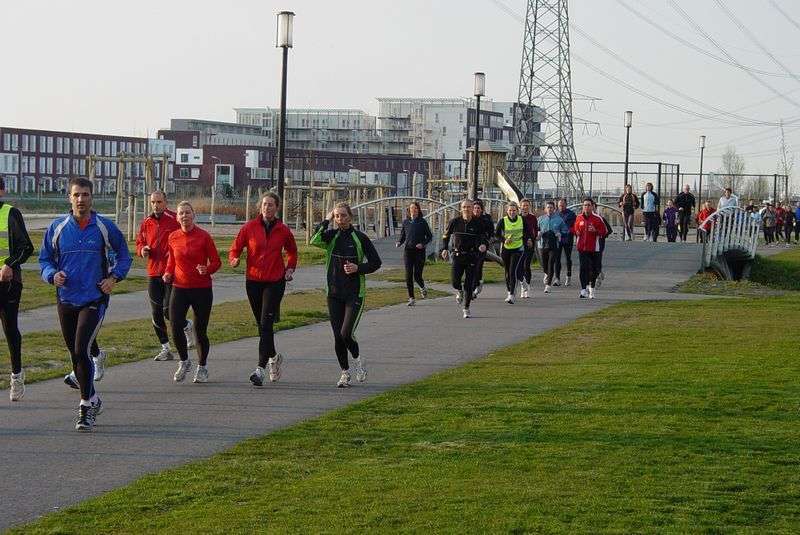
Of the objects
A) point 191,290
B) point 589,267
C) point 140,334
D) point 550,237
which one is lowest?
point 140,334

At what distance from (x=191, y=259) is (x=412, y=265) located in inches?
401

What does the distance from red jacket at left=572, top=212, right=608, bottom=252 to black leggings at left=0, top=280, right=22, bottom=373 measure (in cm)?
1420

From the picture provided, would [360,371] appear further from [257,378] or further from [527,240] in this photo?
[527,240]

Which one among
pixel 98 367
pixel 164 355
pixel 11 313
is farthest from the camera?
pixel 164 355

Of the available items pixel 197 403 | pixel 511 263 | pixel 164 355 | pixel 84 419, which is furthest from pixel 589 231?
pixel 84 419

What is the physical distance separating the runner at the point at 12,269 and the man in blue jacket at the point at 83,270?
0.66 metres

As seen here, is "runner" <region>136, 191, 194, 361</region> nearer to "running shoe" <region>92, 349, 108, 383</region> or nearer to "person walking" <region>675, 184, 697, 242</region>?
"running shoe" <region>92, 349, 108, 383</region>

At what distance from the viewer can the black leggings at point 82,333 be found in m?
9.82

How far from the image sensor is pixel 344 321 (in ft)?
40.7

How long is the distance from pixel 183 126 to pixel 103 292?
13800 centimetres

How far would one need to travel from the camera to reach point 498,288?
27.1 meters

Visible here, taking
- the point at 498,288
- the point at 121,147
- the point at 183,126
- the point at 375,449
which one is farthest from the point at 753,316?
the point at 183,126

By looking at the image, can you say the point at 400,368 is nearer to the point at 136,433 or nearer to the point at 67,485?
the point at 136,433

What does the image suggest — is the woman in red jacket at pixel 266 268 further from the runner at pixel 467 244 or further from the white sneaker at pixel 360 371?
the runner at pixel 467 244
